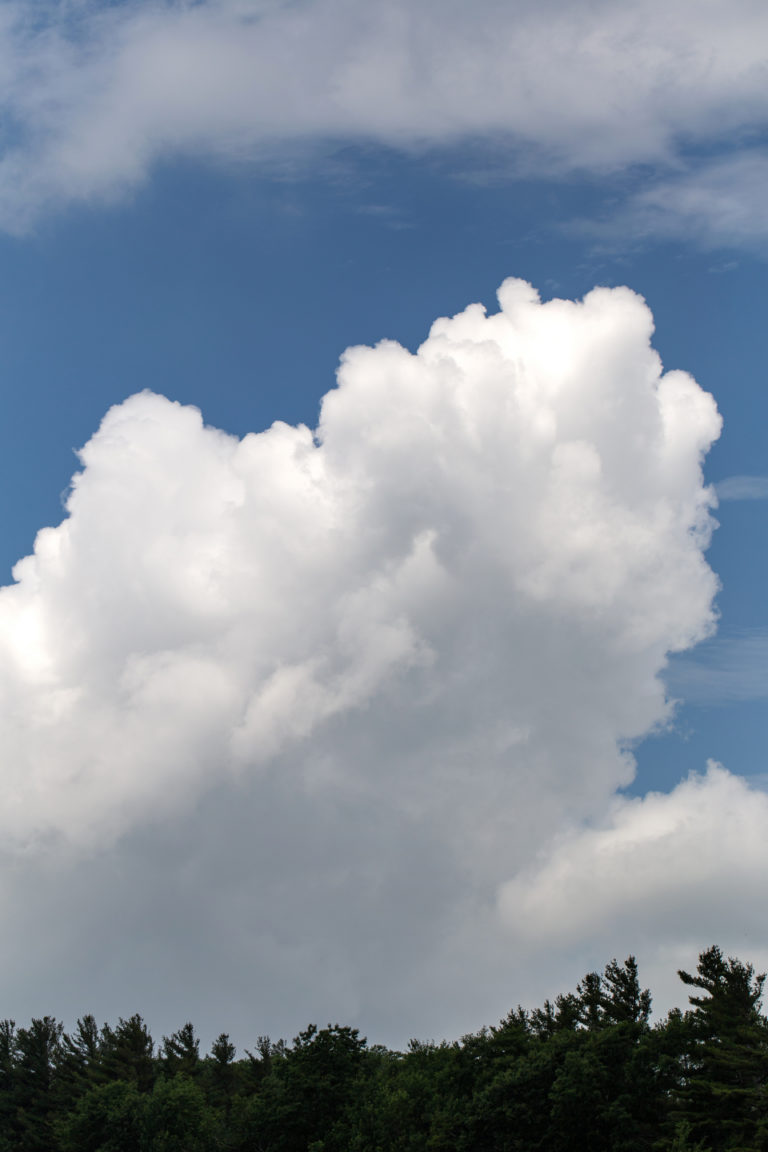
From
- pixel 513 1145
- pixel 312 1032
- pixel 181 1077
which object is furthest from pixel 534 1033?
pixel 181 1077

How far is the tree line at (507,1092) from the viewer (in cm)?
5600

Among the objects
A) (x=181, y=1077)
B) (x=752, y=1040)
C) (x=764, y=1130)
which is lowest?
(x=764, y=1130)

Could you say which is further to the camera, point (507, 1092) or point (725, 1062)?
point (507, 1092)

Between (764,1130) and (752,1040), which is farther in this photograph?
(752,1040)

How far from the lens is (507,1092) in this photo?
62312 mm

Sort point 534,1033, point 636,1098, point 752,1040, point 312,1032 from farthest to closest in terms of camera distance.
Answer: point 312,1032 → point 534,1033 → point 636,1098 → point 752,1040

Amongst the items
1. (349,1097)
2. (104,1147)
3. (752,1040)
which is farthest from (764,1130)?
(104,1147)

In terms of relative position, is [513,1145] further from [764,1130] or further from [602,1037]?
[764,1130]

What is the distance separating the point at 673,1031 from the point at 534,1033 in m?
16.4

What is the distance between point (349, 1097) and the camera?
257 ft

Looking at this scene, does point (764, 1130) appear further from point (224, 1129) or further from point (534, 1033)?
point (224, 1129)

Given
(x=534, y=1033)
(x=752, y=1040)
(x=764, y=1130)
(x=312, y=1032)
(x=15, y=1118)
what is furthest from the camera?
(x=15, y=1118)

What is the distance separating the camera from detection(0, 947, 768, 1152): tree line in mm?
56000

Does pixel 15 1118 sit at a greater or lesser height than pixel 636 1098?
greater
